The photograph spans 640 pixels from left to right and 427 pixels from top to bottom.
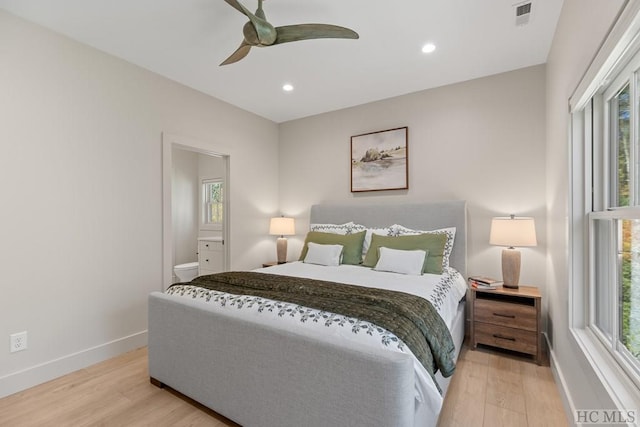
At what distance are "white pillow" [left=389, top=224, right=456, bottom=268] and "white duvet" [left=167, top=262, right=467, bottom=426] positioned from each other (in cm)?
14

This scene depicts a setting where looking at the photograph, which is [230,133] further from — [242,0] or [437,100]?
[437,100]

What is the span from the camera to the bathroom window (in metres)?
5.67

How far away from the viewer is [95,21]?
7.11 ft

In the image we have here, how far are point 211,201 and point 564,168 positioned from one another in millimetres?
5362

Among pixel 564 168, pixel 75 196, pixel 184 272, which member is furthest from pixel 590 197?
pixel 184 272

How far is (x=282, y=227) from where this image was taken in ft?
13.3

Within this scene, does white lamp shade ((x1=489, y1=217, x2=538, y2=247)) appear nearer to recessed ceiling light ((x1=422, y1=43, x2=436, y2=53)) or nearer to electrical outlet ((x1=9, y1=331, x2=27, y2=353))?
recessed ceiling light ((x1=422, y1=43, x2=436, y2=53))

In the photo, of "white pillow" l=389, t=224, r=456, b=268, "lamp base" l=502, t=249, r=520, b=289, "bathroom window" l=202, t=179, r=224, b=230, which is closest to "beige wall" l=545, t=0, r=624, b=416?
"lamp base" l=502, t=249, r=520, b=289

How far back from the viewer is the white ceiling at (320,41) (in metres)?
2.03

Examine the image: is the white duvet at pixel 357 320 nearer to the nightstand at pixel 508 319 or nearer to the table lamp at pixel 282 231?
the nightstand at pixel 508 319

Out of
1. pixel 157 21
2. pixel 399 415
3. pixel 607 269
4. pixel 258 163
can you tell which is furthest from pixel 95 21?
pixel 607 269

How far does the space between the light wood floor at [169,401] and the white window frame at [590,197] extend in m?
0.61

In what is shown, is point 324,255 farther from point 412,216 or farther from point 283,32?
point 283,32

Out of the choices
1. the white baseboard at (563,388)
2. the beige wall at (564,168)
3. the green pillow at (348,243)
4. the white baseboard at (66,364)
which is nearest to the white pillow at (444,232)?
the green pillow at (348,243)
